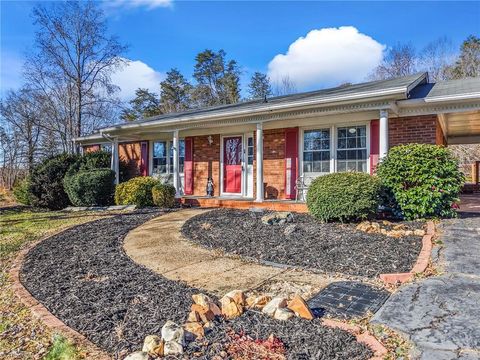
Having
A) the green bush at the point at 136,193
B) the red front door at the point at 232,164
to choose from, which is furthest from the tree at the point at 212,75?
the green bush at the point at 136,193

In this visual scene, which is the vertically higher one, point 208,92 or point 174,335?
point 208,92

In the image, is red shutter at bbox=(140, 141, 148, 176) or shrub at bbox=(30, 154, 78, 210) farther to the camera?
red shutter at bbox=(140, 141, 148, 176)

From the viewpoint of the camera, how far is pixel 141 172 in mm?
14062

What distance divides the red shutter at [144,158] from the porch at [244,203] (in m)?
3.61

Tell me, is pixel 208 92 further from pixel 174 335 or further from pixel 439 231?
pixel 174 335

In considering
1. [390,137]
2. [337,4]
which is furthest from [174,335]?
[337,4]

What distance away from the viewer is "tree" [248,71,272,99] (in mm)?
31609

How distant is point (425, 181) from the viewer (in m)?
6.38

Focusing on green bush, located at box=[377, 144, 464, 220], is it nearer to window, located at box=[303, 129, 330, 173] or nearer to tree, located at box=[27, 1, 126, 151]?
window, located at box=[303, 129, 330, 173]

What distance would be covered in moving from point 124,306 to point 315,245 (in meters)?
2.79

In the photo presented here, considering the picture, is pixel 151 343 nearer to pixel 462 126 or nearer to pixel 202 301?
pixel 202 301

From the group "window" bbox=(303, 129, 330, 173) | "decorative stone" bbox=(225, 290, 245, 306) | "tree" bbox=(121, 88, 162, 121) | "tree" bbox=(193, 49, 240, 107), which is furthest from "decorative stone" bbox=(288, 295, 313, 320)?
"tree" bbox=(121, 88, 162, 121)

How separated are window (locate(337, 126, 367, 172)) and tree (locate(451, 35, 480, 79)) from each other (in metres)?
19.2

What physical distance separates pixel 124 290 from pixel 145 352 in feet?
4.67
